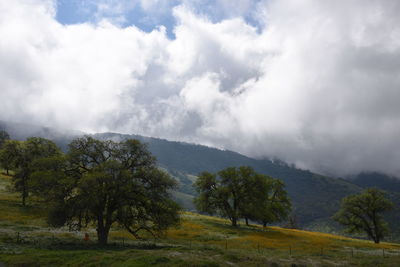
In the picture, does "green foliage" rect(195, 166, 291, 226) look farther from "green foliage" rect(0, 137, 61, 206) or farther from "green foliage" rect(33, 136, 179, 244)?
"green foliage" rect(33, 136, 179, 244)

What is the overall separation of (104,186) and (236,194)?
53.6m

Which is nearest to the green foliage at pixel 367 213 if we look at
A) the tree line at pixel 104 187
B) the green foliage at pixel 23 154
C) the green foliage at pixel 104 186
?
the tree line at pixel 104 187

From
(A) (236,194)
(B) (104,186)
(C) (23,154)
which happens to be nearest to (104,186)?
(B) (104,186)

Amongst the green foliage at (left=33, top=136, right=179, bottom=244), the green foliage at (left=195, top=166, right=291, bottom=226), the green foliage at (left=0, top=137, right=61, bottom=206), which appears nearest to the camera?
the green foliage at (left=33, top=136, right=179, bottom=244)

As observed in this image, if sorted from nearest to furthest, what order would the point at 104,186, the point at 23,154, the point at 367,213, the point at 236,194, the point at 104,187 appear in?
the point at 104,187, the point at 104,186, the point at 23,154, the point at 236,194, the point at 367,213

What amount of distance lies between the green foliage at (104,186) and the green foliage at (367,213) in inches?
2680

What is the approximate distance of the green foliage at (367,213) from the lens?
83688 millimetres

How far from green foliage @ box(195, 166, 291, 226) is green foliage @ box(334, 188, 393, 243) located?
23.3m

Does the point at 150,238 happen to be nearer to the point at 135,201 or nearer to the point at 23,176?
the point at 135,201

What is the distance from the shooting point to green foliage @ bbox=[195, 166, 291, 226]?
8312cm

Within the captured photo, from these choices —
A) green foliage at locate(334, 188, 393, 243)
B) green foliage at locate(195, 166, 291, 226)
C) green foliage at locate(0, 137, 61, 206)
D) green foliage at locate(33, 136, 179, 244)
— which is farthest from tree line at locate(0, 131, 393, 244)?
green foliage at locate(334, 188, 393, 243)

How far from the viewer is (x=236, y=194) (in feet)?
279

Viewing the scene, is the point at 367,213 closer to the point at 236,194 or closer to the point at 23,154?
the point at 236,194

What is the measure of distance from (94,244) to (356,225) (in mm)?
80779
